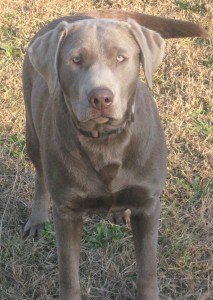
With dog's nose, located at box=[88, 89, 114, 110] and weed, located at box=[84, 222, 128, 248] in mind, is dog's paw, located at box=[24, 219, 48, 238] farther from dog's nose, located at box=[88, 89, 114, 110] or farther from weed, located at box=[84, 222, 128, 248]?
dog's nose, located at box=[88, 89, 114, 110]

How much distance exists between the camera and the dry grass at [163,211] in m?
3.78

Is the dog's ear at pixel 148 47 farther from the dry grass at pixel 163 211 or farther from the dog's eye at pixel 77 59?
the dry grass at pixel 163 211

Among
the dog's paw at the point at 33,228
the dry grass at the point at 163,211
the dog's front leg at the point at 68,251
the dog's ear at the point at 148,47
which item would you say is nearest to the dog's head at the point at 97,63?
the dog's ear at the point at 148,47

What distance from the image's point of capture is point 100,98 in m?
2.84

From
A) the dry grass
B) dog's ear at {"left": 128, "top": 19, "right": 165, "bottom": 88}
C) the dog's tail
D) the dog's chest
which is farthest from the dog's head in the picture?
the dry grass

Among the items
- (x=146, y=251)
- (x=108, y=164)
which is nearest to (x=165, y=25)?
(x=108, y=164)

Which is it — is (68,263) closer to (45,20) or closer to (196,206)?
(196,206)

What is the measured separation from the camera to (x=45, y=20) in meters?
6.37

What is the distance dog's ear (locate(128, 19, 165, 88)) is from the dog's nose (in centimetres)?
34

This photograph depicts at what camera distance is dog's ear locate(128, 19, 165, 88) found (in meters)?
3.13

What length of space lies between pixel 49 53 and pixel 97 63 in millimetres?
273

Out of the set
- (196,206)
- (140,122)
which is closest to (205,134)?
(196,206)

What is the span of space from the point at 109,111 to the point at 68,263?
973mm

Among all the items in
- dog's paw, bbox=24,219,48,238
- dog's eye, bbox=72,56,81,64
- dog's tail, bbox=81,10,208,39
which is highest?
dog's eye, bbox=72,56,81,64
